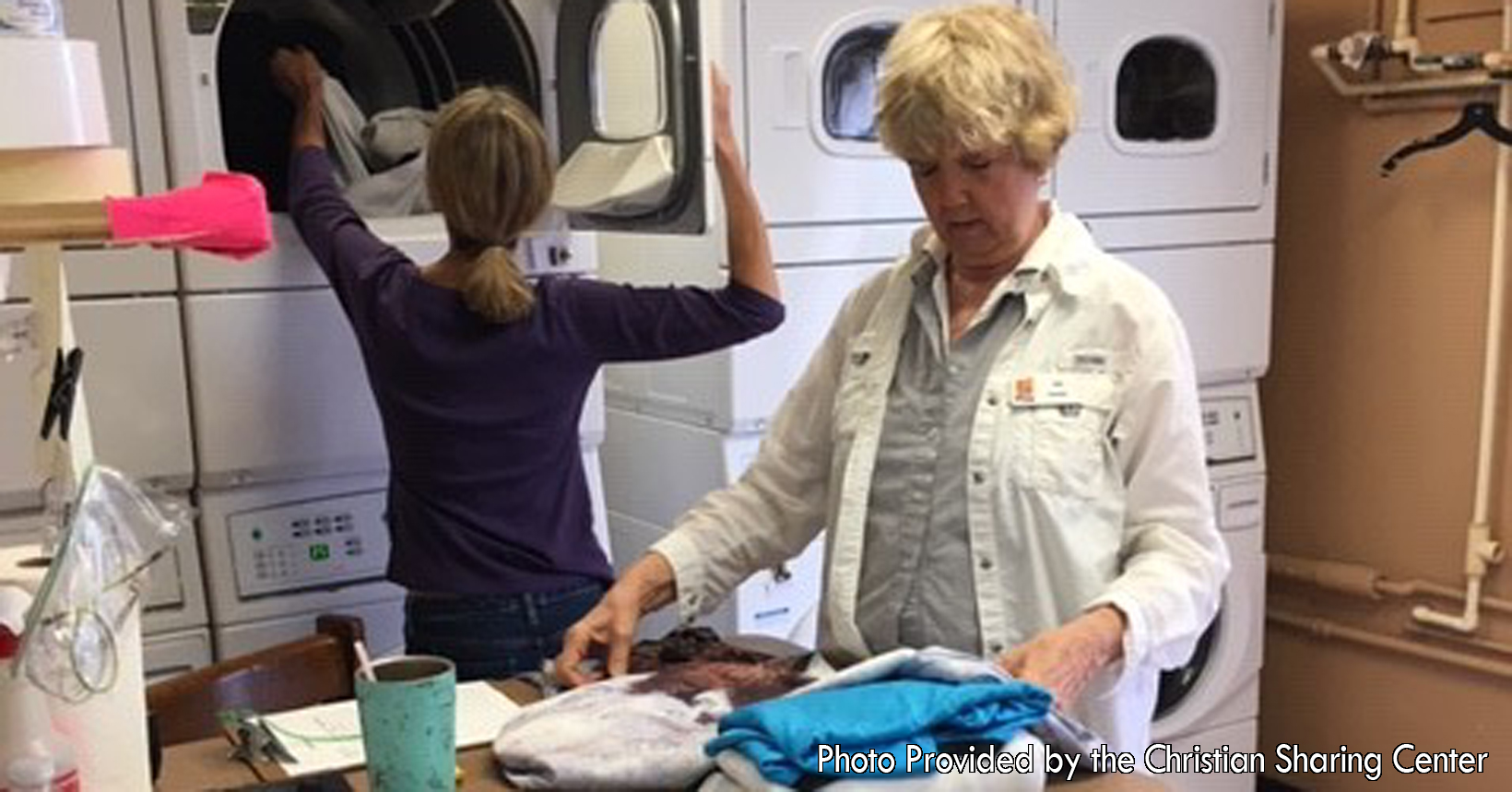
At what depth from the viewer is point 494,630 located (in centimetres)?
194

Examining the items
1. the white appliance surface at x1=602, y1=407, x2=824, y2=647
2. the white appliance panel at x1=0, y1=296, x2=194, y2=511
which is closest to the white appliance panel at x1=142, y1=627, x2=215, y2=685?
the white appliance panel at x1=0, y1=296, x2=194, y2=511

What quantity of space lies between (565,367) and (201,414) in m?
Answer: 0.54

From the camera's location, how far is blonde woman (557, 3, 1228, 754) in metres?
1.40

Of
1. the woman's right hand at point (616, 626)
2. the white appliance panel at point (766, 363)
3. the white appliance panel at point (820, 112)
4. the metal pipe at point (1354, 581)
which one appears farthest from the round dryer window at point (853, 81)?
the metal pipe at point (1354, 581)

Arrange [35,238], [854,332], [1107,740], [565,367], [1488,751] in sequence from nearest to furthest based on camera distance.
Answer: [35,238], [1107,740], [854,332], [565,367], [1488,751]

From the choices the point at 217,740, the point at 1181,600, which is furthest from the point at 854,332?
the point at 217,740

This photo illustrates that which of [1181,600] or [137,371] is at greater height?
[137,371]

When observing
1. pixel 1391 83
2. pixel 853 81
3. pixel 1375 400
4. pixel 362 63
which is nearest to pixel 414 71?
pixel 362 63

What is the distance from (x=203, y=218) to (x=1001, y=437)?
Answer: 0.82m

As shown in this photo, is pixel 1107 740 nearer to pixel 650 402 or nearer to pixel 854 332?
pixel 854 332

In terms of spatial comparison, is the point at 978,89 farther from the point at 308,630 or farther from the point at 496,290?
the point at 308,630

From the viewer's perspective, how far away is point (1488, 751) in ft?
9.64

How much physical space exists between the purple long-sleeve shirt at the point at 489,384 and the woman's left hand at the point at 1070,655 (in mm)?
811

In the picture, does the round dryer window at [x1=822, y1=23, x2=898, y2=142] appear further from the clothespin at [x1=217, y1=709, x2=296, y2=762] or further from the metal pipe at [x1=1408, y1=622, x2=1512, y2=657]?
the metal pipe at [x1=1408, y1=622, x2=1512, y2=657]
